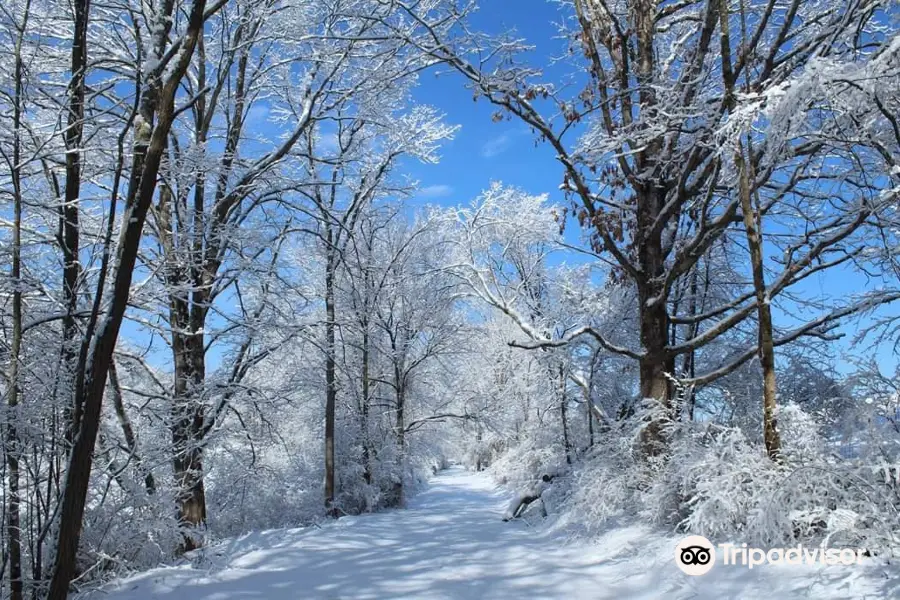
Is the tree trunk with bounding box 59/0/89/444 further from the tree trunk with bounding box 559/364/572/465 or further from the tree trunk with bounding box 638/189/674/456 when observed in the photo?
the tree trunk with bounding box 559/364/572/465

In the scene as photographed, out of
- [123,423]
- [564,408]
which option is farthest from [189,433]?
[564,408]

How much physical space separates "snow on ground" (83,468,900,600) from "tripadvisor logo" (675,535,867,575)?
9 centimetres

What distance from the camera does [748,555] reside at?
3936mm

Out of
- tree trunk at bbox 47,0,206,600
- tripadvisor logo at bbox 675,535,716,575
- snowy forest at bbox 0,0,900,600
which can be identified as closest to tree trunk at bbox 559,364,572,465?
snowy forest at bbox 0,0,900,600

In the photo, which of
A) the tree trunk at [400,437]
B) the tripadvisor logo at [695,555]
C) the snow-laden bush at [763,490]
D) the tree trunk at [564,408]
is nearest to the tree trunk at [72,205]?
the tripadvisor logo at [695,555]

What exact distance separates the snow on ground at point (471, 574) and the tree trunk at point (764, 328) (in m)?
1.32

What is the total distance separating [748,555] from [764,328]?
2.16 m

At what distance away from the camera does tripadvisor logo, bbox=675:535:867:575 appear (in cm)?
343

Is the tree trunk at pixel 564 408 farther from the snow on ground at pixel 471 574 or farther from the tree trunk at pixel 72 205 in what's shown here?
the tree trunk at pixel 72 205

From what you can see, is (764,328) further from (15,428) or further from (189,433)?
(189,433)

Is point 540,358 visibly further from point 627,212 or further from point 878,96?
point 878,96

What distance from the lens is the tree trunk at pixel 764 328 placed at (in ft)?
15.7

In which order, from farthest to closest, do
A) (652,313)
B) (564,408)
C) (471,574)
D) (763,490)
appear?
(564,408)
(652,313)
(471,574)
(763,490)

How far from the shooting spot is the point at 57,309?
5043 millimetres
